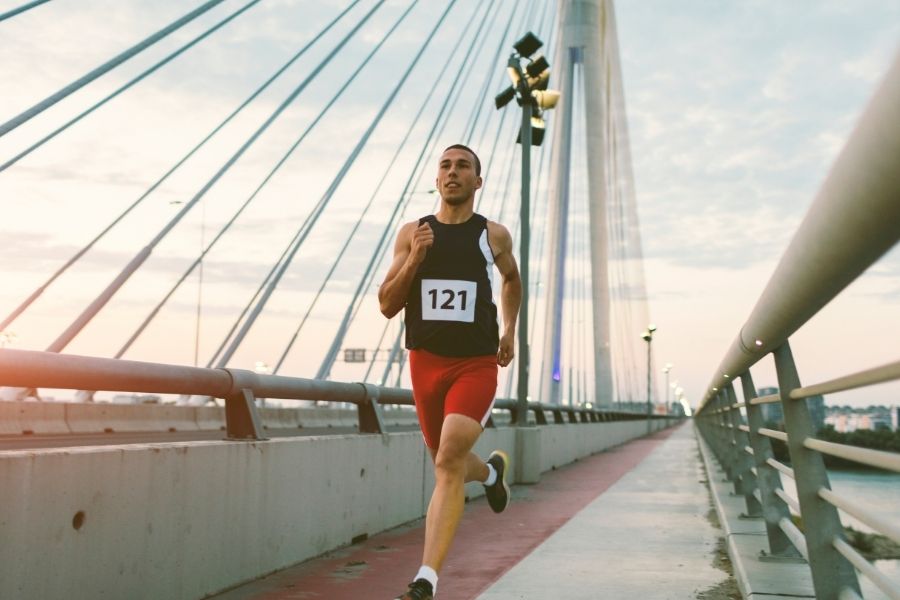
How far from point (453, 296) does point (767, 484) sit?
2005mm

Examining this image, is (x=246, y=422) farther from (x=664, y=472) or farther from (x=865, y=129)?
(x=664, y=472)

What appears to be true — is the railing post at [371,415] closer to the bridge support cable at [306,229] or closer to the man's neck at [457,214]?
the man's neck at [457,214]

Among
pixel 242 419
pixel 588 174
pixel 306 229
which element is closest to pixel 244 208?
pixel 306 229

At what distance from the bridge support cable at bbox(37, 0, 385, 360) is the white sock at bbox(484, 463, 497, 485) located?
18.5 ft

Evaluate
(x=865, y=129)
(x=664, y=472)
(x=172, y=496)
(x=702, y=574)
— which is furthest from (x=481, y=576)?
(x=664, y=472)

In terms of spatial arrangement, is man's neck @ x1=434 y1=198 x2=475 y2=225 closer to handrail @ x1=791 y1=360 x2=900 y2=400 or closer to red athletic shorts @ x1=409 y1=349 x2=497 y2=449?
red athletic shorts @ x1=409 y1=349 x2=497 y2=449

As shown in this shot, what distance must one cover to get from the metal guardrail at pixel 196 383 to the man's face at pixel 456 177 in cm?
152

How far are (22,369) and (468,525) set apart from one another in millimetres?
4888

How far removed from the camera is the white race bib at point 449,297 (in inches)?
182

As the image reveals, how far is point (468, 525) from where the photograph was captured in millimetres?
7934

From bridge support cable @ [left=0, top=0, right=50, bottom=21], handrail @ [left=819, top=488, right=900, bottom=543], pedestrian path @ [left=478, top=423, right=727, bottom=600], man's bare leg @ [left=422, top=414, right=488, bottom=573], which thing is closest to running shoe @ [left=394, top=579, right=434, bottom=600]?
man's bare leg @ [left=422, top=414, right=488, bottom=573]

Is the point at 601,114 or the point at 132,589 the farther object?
the point at 601,114

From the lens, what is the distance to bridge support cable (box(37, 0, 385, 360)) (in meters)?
10.6

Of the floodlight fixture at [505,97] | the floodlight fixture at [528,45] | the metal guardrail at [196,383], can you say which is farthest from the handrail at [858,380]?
the floodlight fixture at [505,97]
